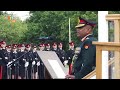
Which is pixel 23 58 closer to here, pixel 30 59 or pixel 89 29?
pixel 30 59

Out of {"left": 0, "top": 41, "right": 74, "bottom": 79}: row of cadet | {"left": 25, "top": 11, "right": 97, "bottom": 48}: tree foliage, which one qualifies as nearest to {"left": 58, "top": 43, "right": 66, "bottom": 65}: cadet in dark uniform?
{"left": 0, "top": 41, "right": 74, "bottom": 79}: row of cadet

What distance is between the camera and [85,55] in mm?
3193

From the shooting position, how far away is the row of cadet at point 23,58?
7.25m

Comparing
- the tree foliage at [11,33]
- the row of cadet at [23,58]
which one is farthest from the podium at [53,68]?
the tree foliage at [11,33]

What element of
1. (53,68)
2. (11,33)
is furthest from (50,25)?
(53,68)

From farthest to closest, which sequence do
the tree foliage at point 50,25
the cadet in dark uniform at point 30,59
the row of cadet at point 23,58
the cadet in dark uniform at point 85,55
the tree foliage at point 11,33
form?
the tree foliage at point 11,33 → the tree foliage at point 50,25 → the cadet in dark uniform at point 30,59 → the row of cadet at point 23,58 → the cadet in dark uniform at point 85,55

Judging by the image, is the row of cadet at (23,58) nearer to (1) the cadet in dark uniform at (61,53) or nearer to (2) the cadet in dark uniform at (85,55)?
(1) the cadet in dark uniform at (61,53)

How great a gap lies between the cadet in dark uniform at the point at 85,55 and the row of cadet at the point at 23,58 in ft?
12.7

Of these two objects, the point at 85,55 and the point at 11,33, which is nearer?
the point at 85,55

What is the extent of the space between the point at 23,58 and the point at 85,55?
456 centimetres
